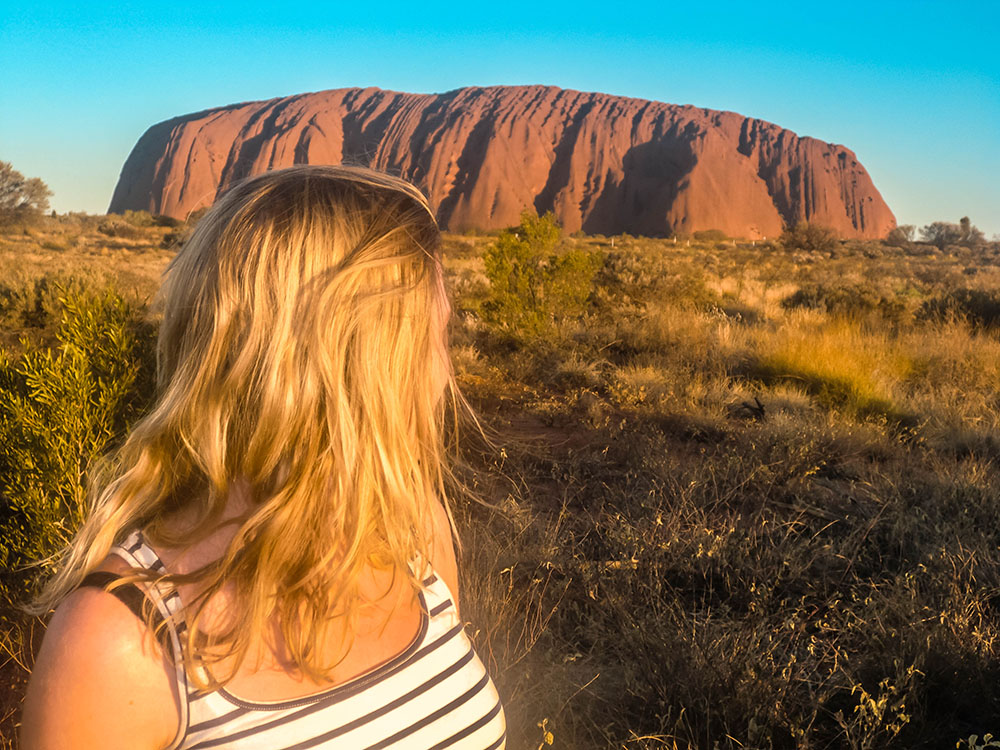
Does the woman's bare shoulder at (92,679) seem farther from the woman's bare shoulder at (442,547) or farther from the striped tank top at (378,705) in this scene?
the woman's bare shoulder at (442,547)

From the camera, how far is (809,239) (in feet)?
117

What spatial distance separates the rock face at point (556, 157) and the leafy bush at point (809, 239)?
26.0 meters

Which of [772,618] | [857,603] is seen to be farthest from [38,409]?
[857,603]

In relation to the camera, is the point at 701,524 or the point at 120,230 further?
the point at 120,230

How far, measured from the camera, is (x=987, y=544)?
357 centimetres

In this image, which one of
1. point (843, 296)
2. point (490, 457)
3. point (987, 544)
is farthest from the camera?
point (843, 296)

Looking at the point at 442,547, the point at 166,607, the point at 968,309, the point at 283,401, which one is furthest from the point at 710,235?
the point at 166,607

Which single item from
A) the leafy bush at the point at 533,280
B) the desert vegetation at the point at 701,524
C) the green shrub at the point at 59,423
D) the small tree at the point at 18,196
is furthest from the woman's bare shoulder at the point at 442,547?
the small tree at the point at 18,196

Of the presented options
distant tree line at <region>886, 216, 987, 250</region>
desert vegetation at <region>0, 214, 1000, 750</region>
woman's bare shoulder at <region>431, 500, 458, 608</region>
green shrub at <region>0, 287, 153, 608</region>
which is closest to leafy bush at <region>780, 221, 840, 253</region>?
distant tree line at <region>886, 216, 987, 250</region>

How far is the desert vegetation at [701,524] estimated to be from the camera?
2422mm

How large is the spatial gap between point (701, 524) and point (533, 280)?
6.64 metres

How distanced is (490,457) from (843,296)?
10266mm

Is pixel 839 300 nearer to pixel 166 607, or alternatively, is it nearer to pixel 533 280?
pixel 533 280

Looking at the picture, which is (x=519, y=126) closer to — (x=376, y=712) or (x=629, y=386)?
(x=629, y=386)
